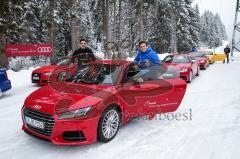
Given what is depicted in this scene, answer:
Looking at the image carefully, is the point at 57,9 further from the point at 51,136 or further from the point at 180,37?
the point at 180,37

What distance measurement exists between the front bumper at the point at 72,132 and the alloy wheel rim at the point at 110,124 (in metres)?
0.31

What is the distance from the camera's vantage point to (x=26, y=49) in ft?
55.0

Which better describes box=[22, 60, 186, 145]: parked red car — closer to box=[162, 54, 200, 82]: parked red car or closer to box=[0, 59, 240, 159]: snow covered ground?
box=[0, 59, 240, 159]: snow covered ground

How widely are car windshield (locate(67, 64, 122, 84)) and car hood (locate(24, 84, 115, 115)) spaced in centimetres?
26

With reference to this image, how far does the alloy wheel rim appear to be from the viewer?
470cm

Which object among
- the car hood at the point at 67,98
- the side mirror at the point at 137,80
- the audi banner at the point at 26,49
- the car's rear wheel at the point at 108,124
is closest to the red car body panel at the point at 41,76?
the car hood at the point at 67,98

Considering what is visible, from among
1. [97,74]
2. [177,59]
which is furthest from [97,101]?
[177,59]

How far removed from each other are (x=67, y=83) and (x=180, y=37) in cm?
4040

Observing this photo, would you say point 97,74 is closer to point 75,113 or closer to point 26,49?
point 75,113

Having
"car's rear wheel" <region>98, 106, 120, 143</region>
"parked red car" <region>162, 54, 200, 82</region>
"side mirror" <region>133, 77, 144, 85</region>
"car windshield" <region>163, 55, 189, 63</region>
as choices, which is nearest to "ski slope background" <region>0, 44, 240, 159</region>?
"car's rear wheel" <region>98, 106, 120, 143</region>

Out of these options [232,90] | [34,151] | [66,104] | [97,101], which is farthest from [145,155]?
[232,90]

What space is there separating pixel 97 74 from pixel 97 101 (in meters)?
1.22

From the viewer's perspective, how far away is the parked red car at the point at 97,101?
4.28 metres

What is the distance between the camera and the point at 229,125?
19.3 ft
